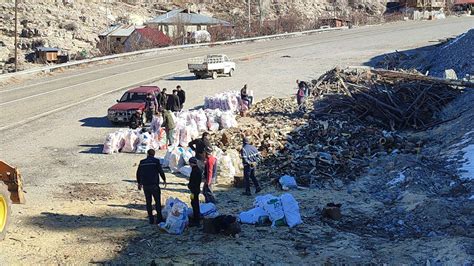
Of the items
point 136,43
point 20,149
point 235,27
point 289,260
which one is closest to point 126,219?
point 289,260

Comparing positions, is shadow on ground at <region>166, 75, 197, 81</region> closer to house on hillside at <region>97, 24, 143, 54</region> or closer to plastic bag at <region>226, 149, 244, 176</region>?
house on hillside at <region>97, 24, 143, 54</region>

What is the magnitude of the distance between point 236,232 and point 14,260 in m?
3.91

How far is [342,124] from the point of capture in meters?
20.2

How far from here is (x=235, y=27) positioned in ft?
237

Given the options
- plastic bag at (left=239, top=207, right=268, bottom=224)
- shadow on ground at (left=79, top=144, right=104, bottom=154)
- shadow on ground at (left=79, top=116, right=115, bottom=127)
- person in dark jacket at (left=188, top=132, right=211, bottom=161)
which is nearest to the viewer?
plastic bag at (left=239, top=207, right=268, bottom=224)

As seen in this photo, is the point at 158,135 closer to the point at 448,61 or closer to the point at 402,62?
the point at 448,61

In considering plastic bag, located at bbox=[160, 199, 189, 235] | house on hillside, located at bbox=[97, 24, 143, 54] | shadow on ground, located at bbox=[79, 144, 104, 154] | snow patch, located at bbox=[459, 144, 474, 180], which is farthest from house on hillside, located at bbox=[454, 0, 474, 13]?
plastic bag, located at bbox=[160, 199, 189, 235]

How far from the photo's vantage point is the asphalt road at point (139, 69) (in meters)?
27.6

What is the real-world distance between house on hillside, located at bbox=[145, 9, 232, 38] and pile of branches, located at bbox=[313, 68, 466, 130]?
44.8 meters

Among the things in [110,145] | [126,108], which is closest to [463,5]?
[126,108]

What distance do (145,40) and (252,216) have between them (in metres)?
48.8

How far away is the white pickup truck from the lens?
34.7 m

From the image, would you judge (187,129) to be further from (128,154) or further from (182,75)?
(182,75)

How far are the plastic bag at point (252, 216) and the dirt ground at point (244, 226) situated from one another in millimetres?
308
